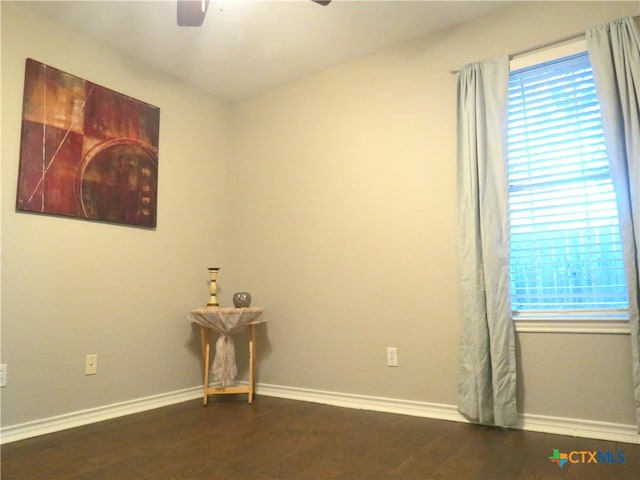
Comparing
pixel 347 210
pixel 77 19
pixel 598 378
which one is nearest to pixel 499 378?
pixel 598 378

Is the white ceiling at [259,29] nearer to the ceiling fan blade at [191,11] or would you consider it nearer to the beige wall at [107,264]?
the beige wall at [107,264]

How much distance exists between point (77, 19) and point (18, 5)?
306 mm

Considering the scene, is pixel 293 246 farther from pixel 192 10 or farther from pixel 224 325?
pixel 192 10

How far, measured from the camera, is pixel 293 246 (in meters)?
3.48

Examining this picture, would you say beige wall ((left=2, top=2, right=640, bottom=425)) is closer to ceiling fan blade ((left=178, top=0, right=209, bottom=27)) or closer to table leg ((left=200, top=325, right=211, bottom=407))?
table leg ((left=200, top=325, right=211, bottom=407))

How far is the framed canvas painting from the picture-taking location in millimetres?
2564

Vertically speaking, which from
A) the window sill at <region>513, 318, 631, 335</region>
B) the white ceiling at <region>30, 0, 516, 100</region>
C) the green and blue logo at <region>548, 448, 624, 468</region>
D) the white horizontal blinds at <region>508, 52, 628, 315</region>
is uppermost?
the white ceiling at <region>30, 0, 516, 100</region>

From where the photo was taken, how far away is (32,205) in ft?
8.31

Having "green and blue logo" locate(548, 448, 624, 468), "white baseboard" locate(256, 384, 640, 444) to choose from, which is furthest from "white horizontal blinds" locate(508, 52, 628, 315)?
"green and blue logo" locate(548, 448, 624, 468)

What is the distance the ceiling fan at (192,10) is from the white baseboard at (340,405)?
2317 mm

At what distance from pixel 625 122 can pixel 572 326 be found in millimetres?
1085

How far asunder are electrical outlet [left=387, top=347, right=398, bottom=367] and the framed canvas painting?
1927 mm

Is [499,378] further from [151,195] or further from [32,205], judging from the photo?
[32,205]

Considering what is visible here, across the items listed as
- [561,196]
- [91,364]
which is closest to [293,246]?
[91,364]
